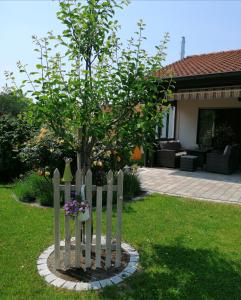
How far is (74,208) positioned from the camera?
10.3 feet

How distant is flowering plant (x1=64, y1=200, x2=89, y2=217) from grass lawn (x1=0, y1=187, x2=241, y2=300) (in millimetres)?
815

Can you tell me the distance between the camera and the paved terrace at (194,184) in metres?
6.97

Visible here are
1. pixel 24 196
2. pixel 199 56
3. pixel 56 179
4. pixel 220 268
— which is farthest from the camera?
pixel 199 56

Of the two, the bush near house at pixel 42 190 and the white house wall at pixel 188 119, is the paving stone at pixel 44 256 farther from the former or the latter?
the white house wall at pixel 188 119

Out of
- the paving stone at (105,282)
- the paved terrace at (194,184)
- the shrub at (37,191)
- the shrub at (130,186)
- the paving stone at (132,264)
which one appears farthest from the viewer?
the paved terrace at (194,184)

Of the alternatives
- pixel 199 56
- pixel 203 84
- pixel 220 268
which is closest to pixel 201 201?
pixel 220 268

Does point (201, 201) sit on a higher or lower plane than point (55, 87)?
lower

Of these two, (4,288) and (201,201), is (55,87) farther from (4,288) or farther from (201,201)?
(201,201)

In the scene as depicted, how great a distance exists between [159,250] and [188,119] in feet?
33.2

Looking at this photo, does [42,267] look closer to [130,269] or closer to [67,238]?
[67,238]

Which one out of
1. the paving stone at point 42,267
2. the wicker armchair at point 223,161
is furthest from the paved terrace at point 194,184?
the paving stone at point 42,267

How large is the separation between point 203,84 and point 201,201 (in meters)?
5.31

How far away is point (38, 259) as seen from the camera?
362 cm

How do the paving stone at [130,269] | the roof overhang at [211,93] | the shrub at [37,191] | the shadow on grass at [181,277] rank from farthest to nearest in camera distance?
the roof overhang at [211,93], the shrub at [37,191], the paving stone at [130,269], the shadow on grass at [181,277]
